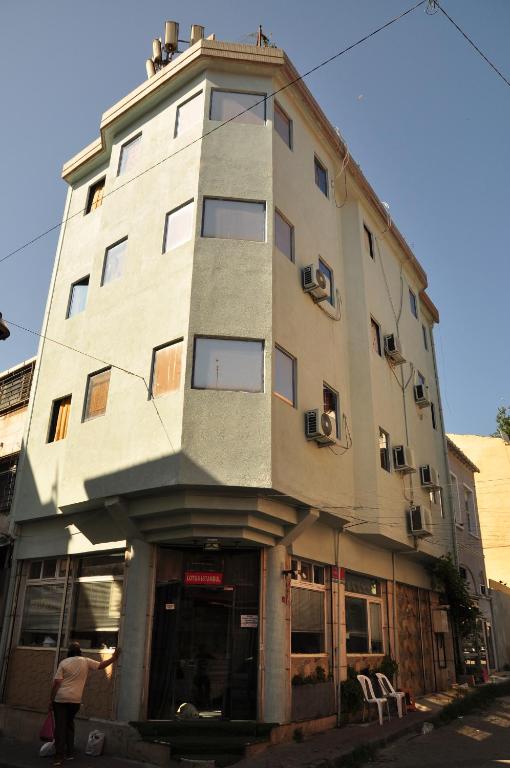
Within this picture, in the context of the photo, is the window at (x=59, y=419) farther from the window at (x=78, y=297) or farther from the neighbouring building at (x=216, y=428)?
the window at (x=78, y=297)

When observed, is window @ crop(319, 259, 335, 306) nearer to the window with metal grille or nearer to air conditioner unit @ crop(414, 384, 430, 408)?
air conditioner unit @ crop(414, 384, 430, 408)

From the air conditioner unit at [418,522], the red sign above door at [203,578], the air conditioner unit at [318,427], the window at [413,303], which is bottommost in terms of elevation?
the red sign above door at [203,578]

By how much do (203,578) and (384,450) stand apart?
7029 mm

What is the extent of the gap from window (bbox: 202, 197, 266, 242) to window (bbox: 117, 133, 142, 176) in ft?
11.5

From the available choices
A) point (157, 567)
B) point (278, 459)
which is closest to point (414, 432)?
point (278, 459)

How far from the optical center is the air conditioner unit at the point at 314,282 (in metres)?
13.9

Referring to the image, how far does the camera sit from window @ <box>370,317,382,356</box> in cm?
1751

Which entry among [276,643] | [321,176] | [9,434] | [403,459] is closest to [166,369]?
[276,643]

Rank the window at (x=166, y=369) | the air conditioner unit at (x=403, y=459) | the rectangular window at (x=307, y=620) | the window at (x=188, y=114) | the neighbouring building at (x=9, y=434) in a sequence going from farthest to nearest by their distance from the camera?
the air conditioner unit at (x=403, y=459) < the neighbouring building at (x=9, y=434) < the window at (x=188, y=114) < the rectangular window at (x=307, y=620) < the window at (x=166, y=369)

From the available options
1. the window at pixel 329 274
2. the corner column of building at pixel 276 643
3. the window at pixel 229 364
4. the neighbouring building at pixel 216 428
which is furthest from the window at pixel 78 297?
the corner column of building at pixel 276 643

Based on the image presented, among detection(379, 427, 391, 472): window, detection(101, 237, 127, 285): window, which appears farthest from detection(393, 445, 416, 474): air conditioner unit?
detection(101, 237, 127, 285): window

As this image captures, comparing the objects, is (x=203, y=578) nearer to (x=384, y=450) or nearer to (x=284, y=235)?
(x=384, y=450)

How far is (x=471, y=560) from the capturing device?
985 inches

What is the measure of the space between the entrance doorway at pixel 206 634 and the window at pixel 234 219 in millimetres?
6573
